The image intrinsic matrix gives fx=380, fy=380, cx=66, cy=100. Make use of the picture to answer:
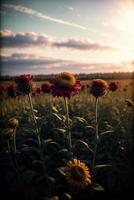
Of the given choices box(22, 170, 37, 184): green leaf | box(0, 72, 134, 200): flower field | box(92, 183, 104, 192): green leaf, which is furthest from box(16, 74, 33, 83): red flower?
box(92, 183, 104, 192): green leaf

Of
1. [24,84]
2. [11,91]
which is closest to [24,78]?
[24,84]

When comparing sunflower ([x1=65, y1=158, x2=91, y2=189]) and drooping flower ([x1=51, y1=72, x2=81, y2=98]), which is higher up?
drooping flower ([x1=51, y1=72, x2=81, y2=98])

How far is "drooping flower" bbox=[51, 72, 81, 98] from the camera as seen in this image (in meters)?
3.05

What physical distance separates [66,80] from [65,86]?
0.08 meters

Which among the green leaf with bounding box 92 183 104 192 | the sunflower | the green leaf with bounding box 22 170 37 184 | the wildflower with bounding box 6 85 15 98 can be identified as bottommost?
the green leaf with bounding box 92 183 104 192

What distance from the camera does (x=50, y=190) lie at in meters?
2.84

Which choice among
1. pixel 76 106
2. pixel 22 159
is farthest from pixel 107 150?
pixel 76 106

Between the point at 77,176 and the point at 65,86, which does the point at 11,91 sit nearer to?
the point at 65,86

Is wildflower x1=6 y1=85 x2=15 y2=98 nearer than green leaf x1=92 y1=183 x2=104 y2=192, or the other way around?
green leaf x1=92 y1=183 x2=104 y2=192

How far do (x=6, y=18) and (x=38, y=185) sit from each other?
4.77ft

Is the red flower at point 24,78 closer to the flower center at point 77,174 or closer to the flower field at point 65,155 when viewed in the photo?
the flower field at point 65,155

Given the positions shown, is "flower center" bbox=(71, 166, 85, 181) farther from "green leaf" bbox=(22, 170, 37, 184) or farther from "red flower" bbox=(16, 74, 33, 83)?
"red flower" bbox=(16, 74, 33, 83)

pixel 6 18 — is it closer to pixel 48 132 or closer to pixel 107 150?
pixel 48 132

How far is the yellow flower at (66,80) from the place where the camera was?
3104 mm
